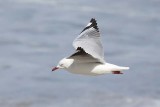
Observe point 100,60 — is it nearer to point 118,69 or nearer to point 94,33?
point 118,69

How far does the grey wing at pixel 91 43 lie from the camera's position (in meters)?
8.26

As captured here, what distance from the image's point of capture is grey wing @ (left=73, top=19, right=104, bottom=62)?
826 cm

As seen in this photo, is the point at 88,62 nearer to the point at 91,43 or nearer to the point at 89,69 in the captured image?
the point at 89,69

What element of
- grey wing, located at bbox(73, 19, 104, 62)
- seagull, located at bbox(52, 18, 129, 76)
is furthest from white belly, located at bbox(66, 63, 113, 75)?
grey wing, located at bbox(73, 19, 104, 62)

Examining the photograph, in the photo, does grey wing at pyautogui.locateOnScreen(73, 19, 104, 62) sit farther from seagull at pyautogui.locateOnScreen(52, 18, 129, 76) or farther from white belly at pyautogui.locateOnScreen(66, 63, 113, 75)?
white belly at pyautogui.locateOnScreen(66, 63, 113, 75)

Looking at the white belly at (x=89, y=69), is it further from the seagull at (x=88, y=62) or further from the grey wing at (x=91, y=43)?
the grey wing at (x=91, y=43)

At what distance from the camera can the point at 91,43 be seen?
8.58m

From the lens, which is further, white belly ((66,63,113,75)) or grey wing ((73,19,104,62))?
white belly ((66,63,113,75))

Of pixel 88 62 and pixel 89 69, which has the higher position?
pixel 88 62

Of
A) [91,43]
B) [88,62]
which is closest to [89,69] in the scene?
[88,62]

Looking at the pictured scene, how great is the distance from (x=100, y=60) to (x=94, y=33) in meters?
0.89

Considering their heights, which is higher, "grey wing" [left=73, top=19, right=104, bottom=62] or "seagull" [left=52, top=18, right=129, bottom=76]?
"grey wing" [left=73, top=19, right=104, bottom=62]

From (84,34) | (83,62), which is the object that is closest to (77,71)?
(83,62)

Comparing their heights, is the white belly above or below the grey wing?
below
